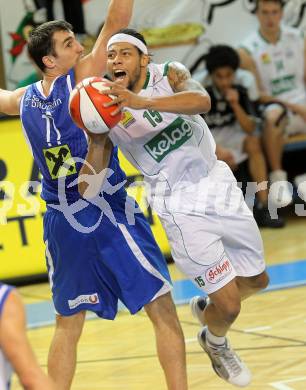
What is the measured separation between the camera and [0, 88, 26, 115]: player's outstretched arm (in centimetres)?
579

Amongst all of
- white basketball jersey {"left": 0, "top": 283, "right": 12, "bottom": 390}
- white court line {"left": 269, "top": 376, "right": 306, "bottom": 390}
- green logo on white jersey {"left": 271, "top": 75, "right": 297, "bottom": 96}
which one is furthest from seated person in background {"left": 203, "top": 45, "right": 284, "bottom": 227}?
white basketball jersey {"left": 0, "top": 283, "right": 12, "bottom": 390}

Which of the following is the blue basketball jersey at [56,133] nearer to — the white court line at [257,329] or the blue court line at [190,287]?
the white court line at [257,329]

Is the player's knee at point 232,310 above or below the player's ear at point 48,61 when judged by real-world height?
below

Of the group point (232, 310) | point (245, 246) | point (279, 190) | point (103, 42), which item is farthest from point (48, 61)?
point (279, 190)

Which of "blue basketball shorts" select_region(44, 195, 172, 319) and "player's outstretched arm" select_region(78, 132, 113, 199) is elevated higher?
"player's outstretched arm" select_region(78, 132, 113, 199)

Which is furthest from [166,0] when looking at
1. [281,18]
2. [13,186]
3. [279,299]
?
[279,299]

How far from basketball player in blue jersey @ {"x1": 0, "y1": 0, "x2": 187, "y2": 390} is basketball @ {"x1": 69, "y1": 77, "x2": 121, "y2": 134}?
0.34 metres

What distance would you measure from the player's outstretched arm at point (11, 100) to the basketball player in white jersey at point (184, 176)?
552mm

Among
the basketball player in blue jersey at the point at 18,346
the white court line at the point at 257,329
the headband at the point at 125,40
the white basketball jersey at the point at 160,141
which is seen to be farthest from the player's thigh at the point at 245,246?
the basketball player in blue jersey at the point at 18,346

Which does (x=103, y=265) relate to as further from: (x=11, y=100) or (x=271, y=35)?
(x=271, y=35)

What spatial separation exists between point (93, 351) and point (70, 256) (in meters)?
1.85

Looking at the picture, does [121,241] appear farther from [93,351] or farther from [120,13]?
[93,351]

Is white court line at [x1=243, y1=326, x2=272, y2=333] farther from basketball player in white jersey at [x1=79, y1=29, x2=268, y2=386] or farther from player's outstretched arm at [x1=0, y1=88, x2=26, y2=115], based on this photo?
player's outstretched arm at [x1=0, y1=88, x2=26, y2=115]

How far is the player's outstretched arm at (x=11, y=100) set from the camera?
5.79 meters
